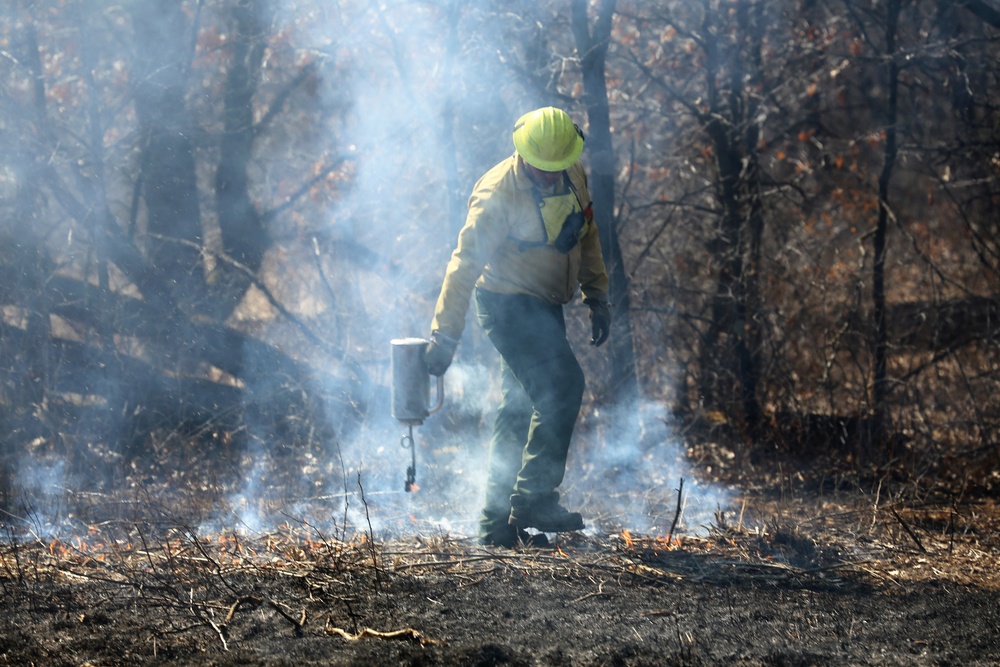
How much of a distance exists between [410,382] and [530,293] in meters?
0.72

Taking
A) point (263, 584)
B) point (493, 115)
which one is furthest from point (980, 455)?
point (263, 584)

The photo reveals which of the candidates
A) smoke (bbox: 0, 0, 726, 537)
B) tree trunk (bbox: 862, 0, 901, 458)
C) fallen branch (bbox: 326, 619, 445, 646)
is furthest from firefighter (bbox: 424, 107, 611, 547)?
tree trunk (bbox: 862, 0, 901, 458)

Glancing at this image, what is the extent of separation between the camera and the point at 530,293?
4.54m

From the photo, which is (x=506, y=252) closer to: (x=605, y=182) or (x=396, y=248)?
(x=605, y=182)

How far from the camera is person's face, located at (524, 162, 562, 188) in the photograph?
436 centimetres

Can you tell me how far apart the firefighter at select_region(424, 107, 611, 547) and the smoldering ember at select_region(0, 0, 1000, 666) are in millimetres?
18

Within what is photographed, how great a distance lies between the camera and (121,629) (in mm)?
3277

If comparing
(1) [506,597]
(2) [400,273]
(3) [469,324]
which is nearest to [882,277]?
(3) [469,324]

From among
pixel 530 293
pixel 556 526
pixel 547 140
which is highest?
pixel 547 140

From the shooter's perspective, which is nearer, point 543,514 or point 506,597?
point 506,597

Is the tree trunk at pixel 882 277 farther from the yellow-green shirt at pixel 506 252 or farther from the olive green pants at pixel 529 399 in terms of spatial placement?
the yellow-green shirt at pixel 506 252

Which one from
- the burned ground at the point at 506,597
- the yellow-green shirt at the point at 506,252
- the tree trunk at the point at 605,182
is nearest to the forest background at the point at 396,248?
the tree trunk at the point at 605,182

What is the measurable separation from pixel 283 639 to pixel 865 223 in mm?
8206

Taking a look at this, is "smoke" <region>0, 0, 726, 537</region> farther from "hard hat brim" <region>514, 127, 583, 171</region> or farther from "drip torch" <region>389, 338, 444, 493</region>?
"hard hat brim" <region>514, 127, 583, 171</region>
